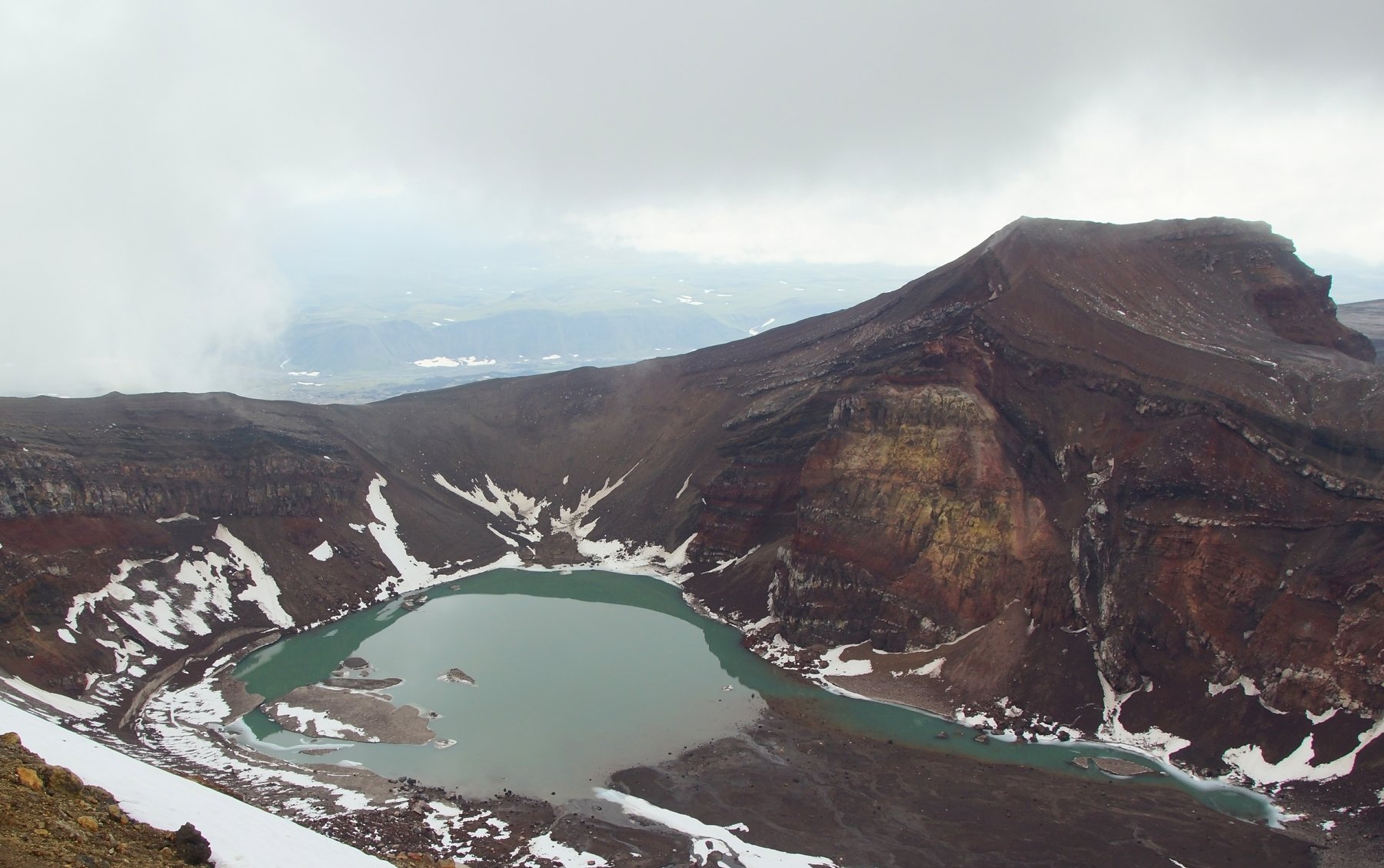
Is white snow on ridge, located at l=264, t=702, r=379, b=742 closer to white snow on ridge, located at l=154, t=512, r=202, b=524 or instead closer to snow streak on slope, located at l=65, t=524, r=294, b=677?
snow streak on slope, located at l=65, t=524, r=294, b=677

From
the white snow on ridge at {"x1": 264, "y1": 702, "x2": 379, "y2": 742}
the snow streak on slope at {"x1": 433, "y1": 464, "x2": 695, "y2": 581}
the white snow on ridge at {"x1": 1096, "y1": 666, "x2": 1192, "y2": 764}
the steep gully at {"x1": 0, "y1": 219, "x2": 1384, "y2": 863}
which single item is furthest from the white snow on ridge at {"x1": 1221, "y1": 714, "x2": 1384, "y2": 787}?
the snow streak on slope at {"x1": 433, "y1": 464, "x2": 695, "y2": 581}

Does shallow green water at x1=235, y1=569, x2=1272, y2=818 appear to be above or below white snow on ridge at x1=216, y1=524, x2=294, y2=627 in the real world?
below

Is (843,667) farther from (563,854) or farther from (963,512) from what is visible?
(563,854)

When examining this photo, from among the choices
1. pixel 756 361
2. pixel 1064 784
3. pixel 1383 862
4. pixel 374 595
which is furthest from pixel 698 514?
pixel 1383 862

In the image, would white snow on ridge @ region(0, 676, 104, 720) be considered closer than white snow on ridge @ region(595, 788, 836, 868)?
No

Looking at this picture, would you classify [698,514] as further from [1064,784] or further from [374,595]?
[1064,784]

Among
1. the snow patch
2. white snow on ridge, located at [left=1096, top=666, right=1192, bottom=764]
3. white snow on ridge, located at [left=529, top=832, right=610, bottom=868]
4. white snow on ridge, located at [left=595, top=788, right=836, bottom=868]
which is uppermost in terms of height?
the snow patch
